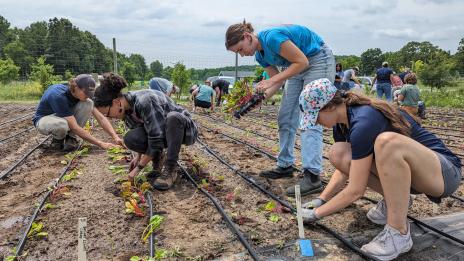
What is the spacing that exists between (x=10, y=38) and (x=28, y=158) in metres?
66.6

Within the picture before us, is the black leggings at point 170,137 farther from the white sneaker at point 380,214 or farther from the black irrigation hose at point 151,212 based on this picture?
the white sneaker at point 380,214

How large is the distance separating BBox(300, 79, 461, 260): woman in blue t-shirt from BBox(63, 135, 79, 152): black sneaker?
11.9 feet

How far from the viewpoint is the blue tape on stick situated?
2002mm

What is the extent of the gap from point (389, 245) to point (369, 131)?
0.59 metres

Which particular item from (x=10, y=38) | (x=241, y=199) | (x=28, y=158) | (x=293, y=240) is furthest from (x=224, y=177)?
(x=10, y=38)

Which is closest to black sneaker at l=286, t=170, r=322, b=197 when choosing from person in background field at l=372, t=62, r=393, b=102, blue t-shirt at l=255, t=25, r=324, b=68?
blue t-shirt at l=255, t=25, r=324, b=68

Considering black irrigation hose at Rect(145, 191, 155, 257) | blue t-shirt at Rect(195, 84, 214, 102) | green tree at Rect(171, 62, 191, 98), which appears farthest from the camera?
green tree at Rect(171, 62, 191, 98)

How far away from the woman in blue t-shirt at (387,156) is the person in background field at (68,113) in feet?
8.88

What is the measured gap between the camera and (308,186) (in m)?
2.91

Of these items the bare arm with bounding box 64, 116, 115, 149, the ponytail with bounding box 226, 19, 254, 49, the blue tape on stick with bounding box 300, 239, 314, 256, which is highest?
the ponytail with bounding box 226, 19, 254, 49

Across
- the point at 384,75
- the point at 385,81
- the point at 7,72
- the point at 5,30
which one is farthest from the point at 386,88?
the point at 5,30

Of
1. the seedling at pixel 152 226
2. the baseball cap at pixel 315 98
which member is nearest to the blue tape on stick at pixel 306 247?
the baseball cap at pixel 315 98

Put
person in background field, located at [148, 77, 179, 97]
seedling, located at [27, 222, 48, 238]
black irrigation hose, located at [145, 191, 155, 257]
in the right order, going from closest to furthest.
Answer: black irrigation hose, located at [145, 191, 155, 257] → seedling, located at [27, 222, 48, 238] → person in background field, located at [148, 77, 179, 97]

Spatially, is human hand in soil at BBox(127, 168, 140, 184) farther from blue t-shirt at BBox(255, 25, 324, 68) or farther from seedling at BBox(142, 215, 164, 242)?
blue t-shirt at BBox(255, 25, 324, 68)
